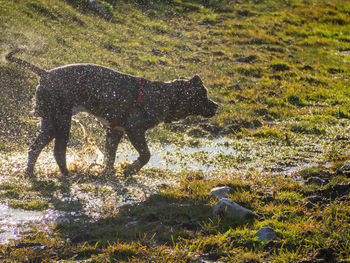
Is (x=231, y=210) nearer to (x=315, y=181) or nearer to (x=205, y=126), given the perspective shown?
(x=315, y=181)

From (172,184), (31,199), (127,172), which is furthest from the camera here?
(127,172)

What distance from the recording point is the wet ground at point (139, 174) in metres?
6.34

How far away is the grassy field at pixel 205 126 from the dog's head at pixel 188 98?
111cm

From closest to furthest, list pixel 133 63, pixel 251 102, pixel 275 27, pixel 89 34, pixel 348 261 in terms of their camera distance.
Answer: pixel 348 261
pixel 251 102
pixel 133 63
pixel 89 34
pixel 275 27

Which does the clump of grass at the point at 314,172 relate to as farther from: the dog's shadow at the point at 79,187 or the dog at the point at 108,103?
the dog's shadow at the point at 79,187

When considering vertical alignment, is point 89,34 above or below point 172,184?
above

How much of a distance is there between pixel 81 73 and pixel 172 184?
2.43 meters

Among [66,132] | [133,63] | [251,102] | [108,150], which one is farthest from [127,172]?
[133,63]

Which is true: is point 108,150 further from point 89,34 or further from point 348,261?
point 89,34

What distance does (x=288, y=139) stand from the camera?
11.2 metres

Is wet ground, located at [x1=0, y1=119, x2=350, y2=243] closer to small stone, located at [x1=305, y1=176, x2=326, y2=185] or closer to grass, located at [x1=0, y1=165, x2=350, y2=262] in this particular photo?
grass, located at [x1=0, y1=165, x2=350, y2=262]

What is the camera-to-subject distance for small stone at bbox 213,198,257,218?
6.07 meters

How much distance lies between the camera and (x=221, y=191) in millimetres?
7133

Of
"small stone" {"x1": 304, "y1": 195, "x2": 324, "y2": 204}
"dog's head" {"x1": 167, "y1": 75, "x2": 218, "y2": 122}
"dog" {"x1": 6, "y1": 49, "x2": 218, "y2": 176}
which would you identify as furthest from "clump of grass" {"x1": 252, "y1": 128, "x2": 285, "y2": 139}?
"small stone" {"x1": 304, "y1": 195, "x2": 324, "y2": 204}
